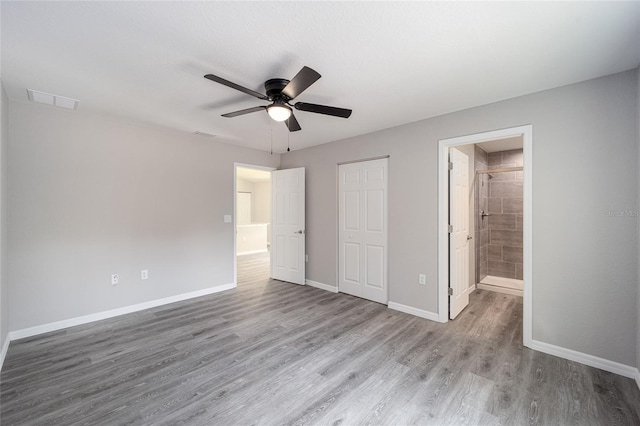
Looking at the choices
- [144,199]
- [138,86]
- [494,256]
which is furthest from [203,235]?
[494,256]

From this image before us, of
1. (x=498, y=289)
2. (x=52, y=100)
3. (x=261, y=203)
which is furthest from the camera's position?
(x=261, y=203)

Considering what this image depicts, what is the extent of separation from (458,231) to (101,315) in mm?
4579

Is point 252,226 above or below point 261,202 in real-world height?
below

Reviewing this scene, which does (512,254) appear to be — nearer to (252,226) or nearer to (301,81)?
(301,81)

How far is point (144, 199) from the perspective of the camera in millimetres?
3615

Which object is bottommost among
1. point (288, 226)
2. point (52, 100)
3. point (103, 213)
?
point (288, 226)

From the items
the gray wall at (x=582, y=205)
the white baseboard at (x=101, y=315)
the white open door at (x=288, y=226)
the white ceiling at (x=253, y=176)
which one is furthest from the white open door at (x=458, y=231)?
the white ceiling at (x=253, y=176)

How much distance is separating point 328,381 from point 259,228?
6.70 m

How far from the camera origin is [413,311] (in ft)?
11.3

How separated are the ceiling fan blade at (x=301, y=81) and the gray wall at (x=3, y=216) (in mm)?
2651

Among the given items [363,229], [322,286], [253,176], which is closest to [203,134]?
[363,229]

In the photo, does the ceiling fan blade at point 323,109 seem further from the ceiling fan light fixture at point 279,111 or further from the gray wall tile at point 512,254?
the gray wall tile at point 512,254

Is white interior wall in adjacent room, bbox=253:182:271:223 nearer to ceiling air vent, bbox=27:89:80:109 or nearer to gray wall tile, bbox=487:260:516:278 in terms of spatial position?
ceiling air vent, bbox=27:89:80:109

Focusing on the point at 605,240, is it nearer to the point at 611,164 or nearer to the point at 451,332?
the point at 611,164
